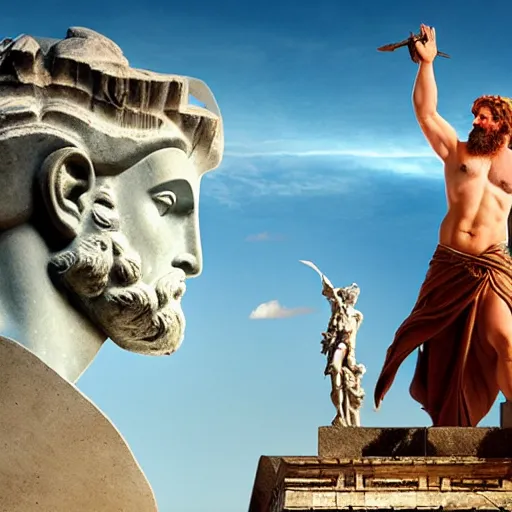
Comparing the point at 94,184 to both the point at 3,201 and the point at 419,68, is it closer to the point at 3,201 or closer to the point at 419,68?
the point at 3,201

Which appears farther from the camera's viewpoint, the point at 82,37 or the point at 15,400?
the point at 82,37

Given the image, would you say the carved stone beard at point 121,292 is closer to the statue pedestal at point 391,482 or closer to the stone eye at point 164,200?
the stone eye at point 164,200

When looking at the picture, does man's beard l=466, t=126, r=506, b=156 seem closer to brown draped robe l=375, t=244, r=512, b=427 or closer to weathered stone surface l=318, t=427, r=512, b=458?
brown draped robe l=375, t=244, r=512, b=427

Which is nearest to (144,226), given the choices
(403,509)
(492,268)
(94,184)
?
(94,184)

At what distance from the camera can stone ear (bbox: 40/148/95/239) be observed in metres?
1.17

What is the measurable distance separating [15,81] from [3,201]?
0.38 ft

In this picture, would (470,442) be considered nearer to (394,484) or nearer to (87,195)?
(394,484)

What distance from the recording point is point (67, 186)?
1178mm

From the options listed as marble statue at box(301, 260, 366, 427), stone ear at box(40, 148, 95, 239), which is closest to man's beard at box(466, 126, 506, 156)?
marble statue at box(301, 260, 366, 427)

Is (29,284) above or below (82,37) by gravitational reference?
below

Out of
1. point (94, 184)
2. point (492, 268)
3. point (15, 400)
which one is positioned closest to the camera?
point (15, 400)

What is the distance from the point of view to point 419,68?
8.84 metres

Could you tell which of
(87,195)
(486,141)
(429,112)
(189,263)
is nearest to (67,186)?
(87,195)

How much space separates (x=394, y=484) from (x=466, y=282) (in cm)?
192
